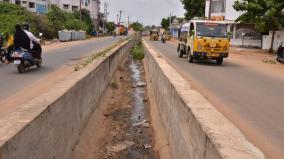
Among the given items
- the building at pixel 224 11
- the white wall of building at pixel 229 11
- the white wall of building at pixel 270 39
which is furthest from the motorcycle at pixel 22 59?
the white wall of building at pixel 229 11

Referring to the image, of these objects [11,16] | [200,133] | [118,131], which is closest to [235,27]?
[11,16]

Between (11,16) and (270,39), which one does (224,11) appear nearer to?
(270,39)

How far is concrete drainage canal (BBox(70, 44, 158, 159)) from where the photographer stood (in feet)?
26.4

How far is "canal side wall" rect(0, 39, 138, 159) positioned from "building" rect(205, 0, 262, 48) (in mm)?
40537

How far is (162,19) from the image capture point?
13738 cm

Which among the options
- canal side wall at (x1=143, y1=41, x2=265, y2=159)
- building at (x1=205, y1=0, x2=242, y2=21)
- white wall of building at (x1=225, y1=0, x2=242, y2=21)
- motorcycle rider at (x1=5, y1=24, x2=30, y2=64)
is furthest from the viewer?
white wall of building at (x1=225, y1=0, x2=242, y2=21)

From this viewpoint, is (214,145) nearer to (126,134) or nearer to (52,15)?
(126,134)

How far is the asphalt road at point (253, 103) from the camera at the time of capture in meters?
6.68

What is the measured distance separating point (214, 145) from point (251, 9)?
32303 mm

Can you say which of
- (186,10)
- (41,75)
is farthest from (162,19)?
(41,75)

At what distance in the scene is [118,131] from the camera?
32.8 ft

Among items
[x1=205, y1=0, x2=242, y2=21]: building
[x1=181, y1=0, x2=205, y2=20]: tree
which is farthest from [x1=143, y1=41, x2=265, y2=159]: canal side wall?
[x1=181, y1=0, x2=205, y2=20]: tree

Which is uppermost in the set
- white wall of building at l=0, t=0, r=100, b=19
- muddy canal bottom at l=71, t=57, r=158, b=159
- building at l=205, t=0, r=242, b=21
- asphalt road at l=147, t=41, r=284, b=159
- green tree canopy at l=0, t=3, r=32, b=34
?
white wall of building at l=0, t=0, r=100, b=19

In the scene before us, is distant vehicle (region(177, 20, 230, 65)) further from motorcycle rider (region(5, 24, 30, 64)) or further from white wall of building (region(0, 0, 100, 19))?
white wall of building (region(0, 0, 100, 19))
